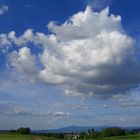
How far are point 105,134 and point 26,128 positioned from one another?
103 ft

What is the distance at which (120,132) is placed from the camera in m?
138

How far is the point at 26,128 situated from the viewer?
136 metres

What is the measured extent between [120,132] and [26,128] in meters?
37.9

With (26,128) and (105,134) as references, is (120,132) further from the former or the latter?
(26,128)

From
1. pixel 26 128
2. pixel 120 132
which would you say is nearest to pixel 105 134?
pixel 120 132

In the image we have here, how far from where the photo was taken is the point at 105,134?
13412cm

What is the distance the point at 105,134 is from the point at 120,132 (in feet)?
24.5
